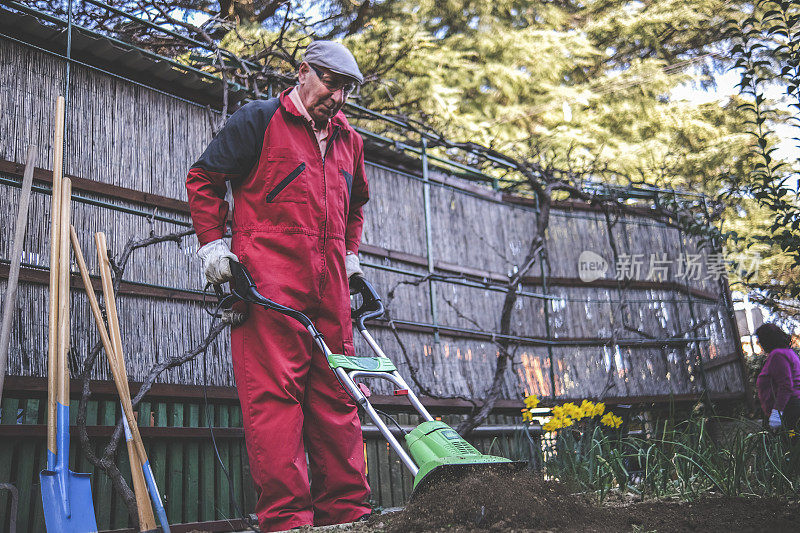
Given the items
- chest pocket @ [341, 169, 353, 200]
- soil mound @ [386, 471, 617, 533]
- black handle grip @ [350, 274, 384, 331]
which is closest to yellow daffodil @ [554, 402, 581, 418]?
black handle grip @ [350, 274, 384, 331]

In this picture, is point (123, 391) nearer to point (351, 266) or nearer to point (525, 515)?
point (351, 266)

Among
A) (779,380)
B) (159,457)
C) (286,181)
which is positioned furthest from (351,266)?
(779,380)

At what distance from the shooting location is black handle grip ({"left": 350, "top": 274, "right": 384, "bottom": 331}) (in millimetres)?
3014

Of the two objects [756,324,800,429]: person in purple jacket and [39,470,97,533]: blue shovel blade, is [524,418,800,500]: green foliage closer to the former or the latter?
[756,324,800,429]: person in purple jacket

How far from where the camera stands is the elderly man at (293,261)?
2674mm

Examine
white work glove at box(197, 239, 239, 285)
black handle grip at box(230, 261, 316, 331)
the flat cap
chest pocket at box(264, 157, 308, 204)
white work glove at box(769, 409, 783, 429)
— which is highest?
the flat cap

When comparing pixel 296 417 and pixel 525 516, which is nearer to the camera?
pixel 525 516

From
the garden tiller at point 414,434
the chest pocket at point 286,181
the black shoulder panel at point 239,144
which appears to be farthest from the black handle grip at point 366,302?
the black shoulder panel at point 239,144

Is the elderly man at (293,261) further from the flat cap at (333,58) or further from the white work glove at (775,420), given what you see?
the white work glove at (775,420)

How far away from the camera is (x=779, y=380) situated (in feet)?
17.8

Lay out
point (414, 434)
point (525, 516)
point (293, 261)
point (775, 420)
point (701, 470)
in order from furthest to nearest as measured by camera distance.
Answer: point (775, 420) → point (701, 470) → point (293, 261) → point (414, 434) → point (525, 516)

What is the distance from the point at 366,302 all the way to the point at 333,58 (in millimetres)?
1030

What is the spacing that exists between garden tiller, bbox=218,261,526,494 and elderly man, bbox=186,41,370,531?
0.49 feet

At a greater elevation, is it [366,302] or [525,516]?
[366,302]
